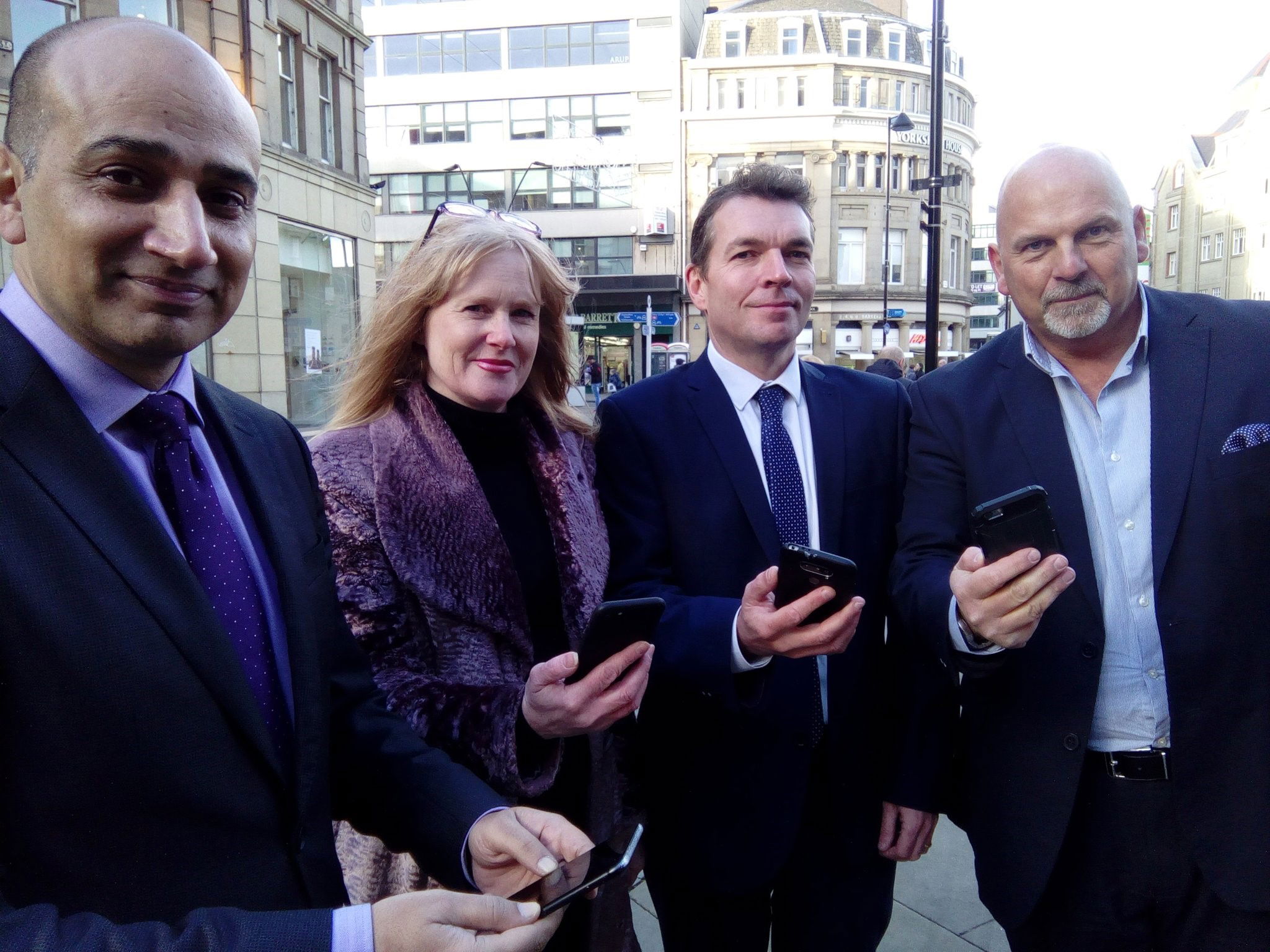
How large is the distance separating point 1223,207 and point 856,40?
27.6m

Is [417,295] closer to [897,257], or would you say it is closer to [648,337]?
[648,337]

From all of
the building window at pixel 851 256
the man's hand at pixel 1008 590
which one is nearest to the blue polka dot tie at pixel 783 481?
the man's hand at pixel 1008 590

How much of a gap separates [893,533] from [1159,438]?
0.78 m

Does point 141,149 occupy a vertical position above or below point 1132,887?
above

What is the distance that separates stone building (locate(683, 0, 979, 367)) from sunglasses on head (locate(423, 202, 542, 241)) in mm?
39497

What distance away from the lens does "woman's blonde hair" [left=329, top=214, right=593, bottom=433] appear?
2.57m

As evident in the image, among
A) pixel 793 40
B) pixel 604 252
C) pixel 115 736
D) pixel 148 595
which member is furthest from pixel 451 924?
pixel 793 40

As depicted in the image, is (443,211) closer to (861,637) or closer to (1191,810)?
(861,637)

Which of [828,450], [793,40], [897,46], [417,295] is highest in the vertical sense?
[897,46]

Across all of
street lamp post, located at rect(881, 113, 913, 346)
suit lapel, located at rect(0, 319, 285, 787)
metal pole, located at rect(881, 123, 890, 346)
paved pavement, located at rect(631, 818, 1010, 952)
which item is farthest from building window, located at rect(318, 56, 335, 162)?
metal pole, located at rect(881, 123, 890, 346)

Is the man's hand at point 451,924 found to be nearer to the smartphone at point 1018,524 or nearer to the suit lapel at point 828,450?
the smartphone at point 1018,524

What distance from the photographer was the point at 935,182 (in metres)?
8.55

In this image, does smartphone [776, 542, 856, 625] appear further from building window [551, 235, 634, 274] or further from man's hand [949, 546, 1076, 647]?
building window [551, 235, 634, 274]

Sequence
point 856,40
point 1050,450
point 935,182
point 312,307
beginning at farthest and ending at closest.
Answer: point 856,40, point 312,307, point 935,182, point 1050,450
